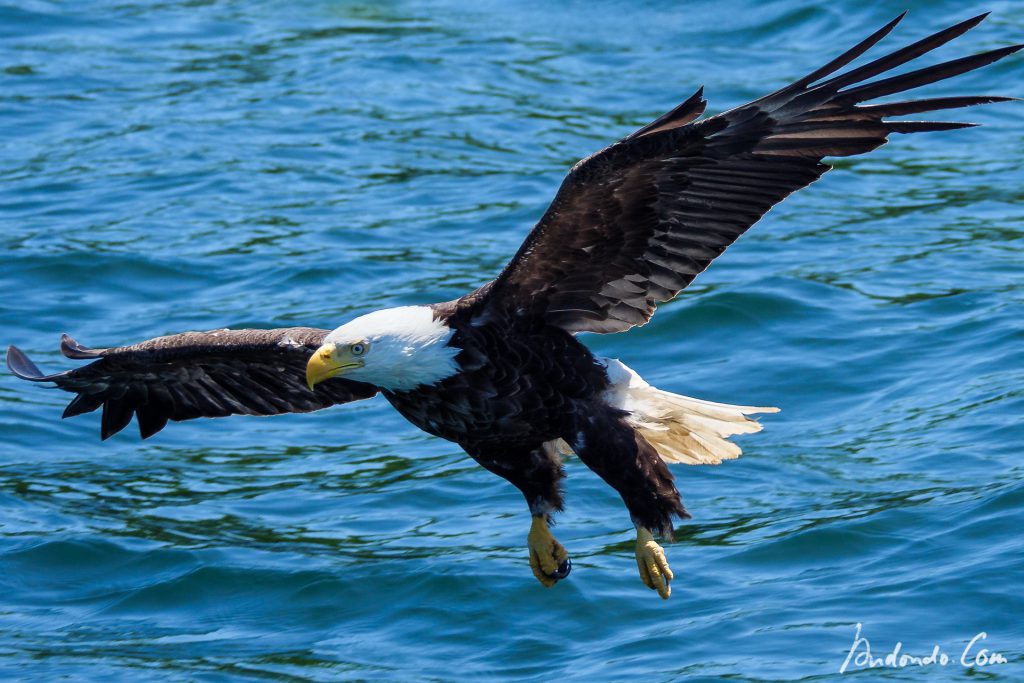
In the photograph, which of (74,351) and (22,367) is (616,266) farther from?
(22,367)

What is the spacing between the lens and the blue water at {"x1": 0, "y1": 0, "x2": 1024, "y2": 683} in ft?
29.7

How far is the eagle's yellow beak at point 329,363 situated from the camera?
6.85 meters

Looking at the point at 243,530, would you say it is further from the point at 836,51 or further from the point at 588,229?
the point at 836,51

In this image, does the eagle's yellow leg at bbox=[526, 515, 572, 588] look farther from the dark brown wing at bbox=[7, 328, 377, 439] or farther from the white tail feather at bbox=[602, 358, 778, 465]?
the dark brown wing at bbox=[7, 328, 377, 439]

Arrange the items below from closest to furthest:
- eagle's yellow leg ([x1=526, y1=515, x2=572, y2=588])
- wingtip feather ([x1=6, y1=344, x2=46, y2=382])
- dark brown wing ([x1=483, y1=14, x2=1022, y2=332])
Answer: dark brown wing ([x1=483, y1=14, x2=1022, y2=332])
eagle's yellow leg ([x1=526, y1=515, x2=572, y2=588])
wingtip feather ([x1=6, y1=344, x2=46, y2=382])

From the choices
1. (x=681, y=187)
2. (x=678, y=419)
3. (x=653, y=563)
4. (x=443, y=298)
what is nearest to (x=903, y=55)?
(x=681, y=187)

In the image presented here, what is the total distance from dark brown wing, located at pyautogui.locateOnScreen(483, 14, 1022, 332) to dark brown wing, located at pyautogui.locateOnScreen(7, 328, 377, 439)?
4.06 ft

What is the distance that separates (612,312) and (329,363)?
115 centimetres

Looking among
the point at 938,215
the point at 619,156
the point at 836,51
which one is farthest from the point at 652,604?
the point at 836,51

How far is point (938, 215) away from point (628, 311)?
651 centimetres

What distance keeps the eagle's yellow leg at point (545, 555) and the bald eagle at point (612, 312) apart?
8 cm

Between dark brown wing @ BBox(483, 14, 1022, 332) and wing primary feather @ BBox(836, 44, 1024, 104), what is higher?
wing primary feather @ BBox(836, 44, 1024, 104)

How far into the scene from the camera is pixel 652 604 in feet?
29.8

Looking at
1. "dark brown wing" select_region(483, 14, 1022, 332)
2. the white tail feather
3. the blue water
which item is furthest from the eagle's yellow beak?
the blue water
